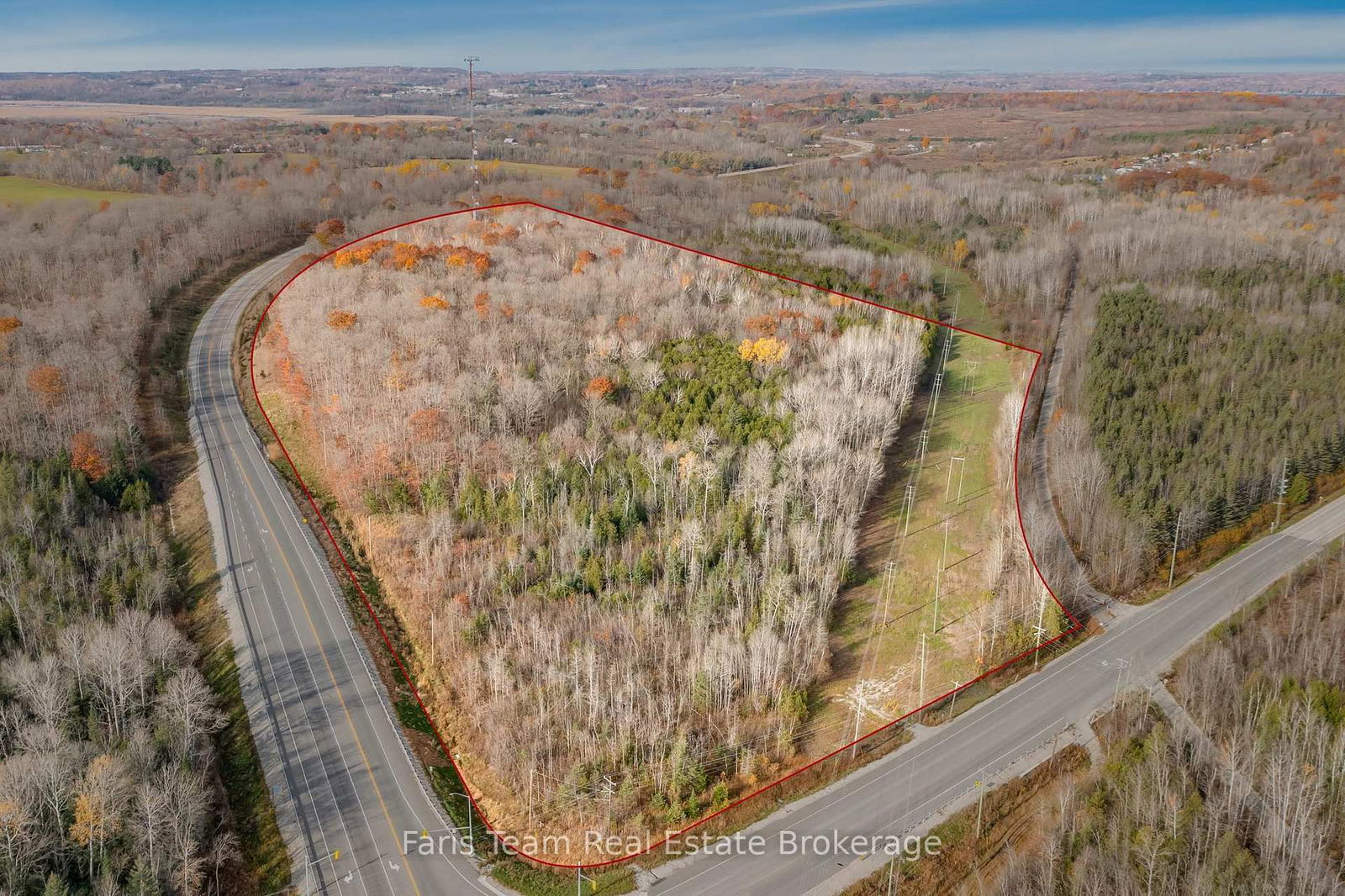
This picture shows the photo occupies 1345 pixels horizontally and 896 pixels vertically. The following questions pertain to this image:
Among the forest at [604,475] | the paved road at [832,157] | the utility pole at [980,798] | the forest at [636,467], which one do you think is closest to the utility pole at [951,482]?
the forest at [636,467]

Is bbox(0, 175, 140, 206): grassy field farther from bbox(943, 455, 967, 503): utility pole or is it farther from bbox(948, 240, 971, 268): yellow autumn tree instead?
bbox(943, 455, 967, 503): utility pole

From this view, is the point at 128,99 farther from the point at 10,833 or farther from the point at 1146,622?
the point at 1146,622

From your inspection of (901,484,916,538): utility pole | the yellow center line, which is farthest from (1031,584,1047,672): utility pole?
the yellow center line

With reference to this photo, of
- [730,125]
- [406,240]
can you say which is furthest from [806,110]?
[406,240]

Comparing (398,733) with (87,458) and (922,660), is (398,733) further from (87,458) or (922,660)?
(87,458)

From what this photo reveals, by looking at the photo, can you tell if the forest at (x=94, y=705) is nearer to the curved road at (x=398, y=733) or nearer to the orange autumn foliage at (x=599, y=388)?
the curved road at (x=398, y=733)

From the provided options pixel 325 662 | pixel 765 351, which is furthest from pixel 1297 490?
pixel 325 662
